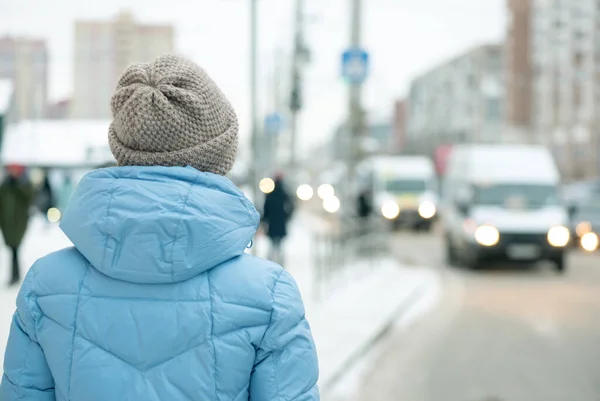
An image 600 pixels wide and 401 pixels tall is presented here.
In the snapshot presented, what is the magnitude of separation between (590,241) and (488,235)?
18.4ft

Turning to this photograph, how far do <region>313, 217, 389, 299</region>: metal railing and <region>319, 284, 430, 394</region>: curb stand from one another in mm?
1165

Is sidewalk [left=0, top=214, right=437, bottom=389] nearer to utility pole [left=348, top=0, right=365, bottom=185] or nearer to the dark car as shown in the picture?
utility pole [left=348, top=0, right=365, bottom=185]

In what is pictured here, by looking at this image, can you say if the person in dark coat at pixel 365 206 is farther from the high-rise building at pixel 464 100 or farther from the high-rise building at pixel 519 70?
the high-rise building at pixel 464 100

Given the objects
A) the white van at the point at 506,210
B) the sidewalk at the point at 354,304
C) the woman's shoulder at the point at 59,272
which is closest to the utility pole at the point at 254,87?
the sidewalk at the point at 354,304

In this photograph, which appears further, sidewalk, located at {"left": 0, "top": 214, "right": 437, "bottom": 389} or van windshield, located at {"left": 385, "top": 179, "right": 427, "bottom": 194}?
van windshield, located at {"left": 385, "top": 179, "right": 427, "bottom": 194}

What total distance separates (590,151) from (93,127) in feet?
204

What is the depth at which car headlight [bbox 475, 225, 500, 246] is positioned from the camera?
17906mm

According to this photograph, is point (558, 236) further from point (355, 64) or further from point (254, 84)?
point (254, 84)

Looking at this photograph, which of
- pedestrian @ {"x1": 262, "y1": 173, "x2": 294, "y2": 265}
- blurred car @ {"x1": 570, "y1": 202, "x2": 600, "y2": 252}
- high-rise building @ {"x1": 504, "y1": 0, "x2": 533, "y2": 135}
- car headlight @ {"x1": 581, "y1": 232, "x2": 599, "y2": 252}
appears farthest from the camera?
high-rise building @ {"x1": 504, "y1": 0, "x2": 533, "y2": 135}

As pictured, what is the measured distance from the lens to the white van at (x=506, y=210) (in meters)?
17.8

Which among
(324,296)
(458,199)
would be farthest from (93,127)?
(458,199)

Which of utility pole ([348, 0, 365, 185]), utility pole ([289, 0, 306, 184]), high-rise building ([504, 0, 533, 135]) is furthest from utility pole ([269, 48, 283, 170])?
high-rise building ([504, 0, 533, 135])

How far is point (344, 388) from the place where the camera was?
25.5 ft

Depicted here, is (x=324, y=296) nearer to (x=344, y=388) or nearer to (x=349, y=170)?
(x=344, y=388)
